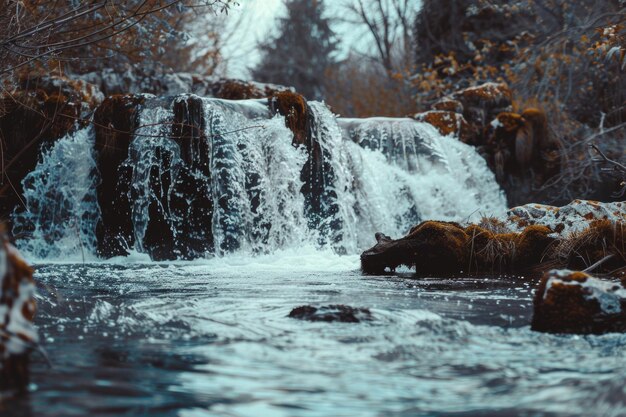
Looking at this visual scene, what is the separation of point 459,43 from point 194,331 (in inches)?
805

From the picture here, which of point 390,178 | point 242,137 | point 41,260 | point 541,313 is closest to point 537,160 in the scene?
point 390,178

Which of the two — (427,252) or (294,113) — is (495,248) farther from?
(294,113)

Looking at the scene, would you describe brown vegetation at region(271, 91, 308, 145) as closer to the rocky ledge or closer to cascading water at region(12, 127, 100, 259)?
cascading water at region(12, 127, 100, 259)

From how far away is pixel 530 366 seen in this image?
362 centimetres

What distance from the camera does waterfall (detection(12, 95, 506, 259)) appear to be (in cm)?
1193

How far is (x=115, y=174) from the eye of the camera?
40.8ft

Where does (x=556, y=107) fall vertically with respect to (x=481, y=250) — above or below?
above

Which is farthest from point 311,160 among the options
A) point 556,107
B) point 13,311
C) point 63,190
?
point 13,311

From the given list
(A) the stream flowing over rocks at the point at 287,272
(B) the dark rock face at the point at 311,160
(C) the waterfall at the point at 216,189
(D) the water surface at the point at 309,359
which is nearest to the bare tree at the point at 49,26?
(A) the stream flowing over rocks at the point at 287,272

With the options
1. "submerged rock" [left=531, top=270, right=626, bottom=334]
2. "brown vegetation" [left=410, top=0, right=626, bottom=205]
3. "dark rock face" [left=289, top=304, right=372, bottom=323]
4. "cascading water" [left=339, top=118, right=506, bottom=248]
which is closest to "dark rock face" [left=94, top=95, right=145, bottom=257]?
"cascading water" [left=339, top=118, right=506, bottom=248]

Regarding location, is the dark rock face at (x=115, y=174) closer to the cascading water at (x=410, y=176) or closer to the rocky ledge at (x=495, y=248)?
the cascading water at (x=410, y=176)

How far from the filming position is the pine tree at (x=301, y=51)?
123 ft

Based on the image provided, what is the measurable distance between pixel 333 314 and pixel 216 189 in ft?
24.0

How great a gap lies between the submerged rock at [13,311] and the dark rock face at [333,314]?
226 centimetres
